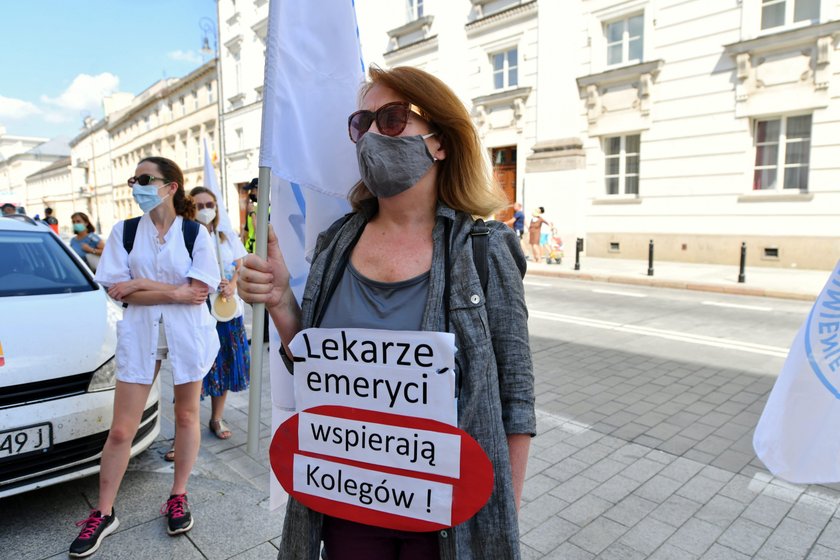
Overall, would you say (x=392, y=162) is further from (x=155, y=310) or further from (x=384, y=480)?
(x=155, y=310)

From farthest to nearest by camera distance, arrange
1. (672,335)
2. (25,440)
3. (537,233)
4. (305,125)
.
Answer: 1. (537,233)
2. (672,335)
3. (25,440)
4. (305,125)

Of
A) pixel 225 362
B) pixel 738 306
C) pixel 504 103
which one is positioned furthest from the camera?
pixel 504 103

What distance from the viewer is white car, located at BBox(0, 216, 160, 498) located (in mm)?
2838

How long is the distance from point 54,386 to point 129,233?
903 millimetres

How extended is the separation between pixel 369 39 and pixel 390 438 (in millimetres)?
25933

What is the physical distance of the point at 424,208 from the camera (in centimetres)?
170

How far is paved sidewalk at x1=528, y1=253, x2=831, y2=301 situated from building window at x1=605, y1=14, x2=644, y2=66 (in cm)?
589

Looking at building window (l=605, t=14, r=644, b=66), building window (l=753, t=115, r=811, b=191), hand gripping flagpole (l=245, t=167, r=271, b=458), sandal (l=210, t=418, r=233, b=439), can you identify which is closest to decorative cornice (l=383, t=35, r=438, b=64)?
building window (l=605, t=14, r=644, b=66)

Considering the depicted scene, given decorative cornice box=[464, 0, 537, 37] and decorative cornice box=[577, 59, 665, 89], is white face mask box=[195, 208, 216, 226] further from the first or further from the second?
decorative cornice box=[464, 0, 537, 37]

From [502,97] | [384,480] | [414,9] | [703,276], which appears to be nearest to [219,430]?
[384,480]

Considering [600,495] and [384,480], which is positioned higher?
[384,480]

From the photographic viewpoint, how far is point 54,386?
9.87 ft

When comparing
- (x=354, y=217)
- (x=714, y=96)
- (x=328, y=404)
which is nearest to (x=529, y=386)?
(x=328, y=404)

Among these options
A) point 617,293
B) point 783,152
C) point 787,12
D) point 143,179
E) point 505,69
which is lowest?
point 617,293
